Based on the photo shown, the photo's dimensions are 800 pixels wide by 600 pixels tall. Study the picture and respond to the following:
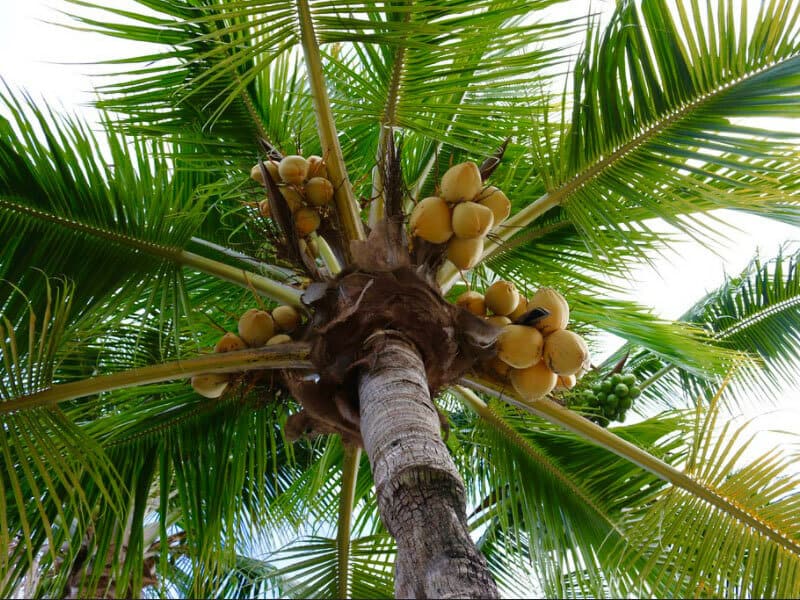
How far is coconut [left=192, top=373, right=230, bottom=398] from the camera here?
246 centimetres

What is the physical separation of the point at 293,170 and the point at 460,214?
67cm

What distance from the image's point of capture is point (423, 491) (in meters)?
1.53

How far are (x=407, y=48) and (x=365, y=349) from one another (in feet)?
3.70

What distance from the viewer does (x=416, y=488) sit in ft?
5.05

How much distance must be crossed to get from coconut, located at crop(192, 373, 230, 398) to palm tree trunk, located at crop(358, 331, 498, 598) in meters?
0.65

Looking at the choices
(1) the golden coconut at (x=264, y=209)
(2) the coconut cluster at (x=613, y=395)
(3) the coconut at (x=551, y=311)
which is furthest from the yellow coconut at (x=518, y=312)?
(2) the coconut cluster at (x=613, y=395)

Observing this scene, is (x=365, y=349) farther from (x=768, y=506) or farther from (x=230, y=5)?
(x=768, y=506)

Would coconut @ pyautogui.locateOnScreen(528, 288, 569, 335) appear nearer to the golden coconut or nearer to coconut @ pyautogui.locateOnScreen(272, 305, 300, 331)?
coconut @ pyautogui.locateOnScreen(272, 305, 300, 331)

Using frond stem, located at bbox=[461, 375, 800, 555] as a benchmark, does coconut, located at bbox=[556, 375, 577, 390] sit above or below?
above

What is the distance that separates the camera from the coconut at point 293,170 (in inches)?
102

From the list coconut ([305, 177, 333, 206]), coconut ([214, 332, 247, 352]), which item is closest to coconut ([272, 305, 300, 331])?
coconut ([214, 332, 247, 352])

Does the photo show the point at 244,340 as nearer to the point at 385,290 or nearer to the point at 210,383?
the point at 210,383

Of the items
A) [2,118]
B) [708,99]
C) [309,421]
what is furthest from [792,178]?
[2,118]

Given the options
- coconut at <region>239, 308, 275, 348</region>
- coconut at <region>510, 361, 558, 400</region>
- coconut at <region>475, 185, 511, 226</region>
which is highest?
coconut at <region>475, 185, 511, 226</region>
